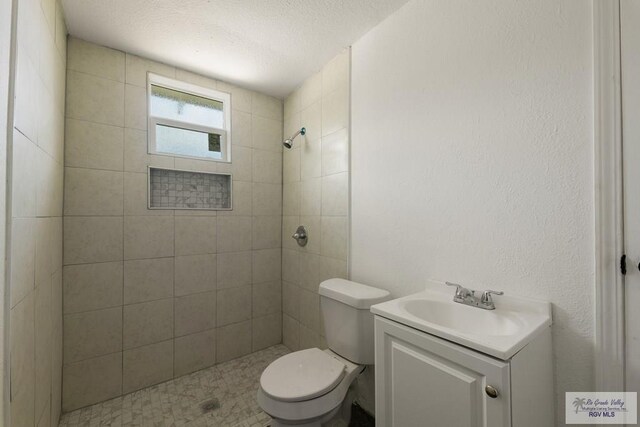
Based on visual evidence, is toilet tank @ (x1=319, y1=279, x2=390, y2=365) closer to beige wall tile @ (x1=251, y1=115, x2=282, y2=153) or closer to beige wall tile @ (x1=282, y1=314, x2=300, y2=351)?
beige wall tile @ (x1=282, y1=314, x2=300, y2=351)

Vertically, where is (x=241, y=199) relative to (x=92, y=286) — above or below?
above

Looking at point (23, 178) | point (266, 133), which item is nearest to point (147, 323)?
point (23, 178)

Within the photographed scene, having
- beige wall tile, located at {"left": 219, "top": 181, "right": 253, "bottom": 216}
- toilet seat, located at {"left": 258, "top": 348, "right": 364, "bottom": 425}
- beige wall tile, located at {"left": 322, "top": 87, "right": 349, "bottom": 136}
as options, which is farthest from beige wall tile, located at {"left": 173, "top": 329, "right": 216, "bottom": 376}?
beige wall tile, located at {"left": 322, "top": 87, "right": 349, "bottom": 136}

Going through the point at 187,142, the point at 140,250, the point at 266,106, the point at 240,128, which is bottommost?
the point at 140,250

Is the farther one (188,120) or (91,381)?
(188,120)

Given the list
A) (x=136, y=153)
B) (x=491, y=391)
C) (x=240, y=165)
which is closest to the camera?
(x=491, y=391)

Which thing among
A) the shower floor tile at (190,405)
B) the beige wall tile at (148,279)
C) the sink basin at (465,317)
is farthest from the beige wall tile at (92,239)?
the sink basin at (465,317)

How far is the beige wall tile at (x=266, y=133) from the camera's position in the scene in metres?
2.38

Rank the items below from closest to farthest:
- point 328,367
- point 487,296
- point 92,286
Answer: point 487,296 → point 328,367 → point 92,286

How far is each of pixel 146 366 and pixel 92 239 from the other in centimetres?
94

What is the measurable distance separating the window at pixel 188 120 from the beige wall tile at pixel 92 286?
0.84m

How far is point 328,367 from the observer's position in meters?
1.38

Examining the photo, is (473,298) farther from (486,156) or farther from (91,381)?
(91,381)

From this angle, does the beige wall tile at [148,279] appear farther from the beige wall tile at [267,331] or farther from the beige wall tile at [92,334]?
the beige wall tile at [267,331]
